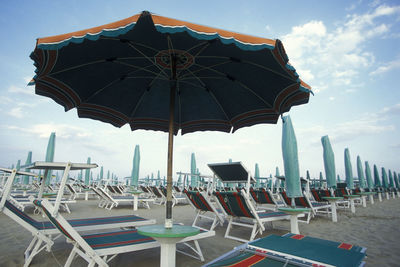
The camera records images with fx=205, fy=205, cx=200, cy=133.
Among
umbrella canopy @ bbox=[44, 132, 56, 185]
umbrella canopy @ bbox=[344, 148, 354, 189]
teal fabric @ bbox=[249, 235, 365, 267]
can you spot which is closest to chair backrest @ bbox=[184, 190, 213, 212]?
teal fabric @ bbox=[249, 235, 365, 267]

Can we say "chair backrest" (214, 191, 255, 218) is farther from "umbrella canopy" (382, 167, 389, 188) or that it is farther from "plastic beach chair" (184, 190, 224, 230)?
"umbrella canopy" (382, 167, 389, 188)

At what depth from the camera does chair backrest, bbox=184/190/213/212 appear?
14.0 ft

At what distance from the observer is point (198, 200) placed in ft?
14.5

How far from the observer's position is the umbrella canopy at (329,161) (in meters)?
10.3

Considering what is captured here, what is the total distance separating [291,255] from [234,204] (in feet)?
7.46

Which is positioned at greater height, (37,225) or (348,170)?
(348,170)

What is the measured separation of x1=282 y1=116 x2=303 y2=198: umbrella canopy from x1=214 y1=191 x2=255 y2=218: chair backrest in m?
2.49

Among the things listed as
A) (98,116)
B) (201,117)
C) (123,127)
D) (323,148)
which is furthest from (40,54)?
(323,148)

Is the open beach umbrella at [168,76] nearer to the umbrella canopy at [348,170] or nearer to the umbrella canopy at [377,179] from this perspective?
the umbrella canopy at [348,170]

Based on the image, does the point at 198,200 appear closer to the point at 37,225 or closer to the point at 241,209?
the point at 241,209

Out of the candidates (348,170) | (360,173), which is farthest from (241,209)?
(360,173)

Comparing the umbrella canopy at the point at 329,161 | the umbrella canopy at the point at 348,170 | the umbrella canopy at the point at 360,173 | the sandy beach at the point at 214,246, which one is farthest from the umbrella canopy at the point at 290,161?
the umbrella canopy at the point at 360,173

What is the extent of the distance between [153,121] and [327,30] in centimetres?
691

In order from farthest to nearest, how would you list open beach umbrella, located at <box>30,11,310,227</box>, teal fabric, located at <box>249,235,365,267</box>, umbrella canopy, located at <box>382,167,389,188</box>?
umbrella canopy, located at <box>382,167,389,188</box>, open beach umbrella, located at <box>30,11,310,227</box>, teal fabric, located at <box>249,235,365,267</box>
